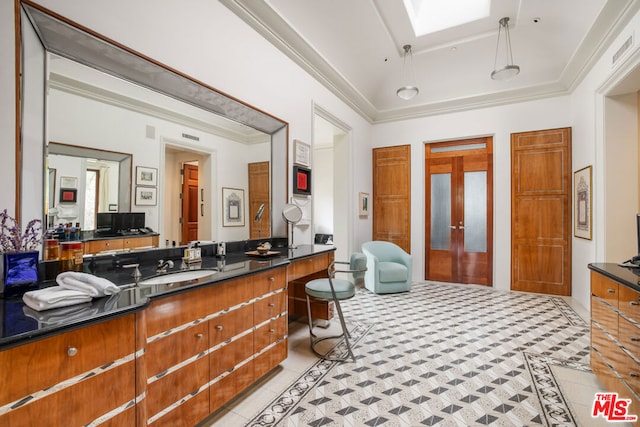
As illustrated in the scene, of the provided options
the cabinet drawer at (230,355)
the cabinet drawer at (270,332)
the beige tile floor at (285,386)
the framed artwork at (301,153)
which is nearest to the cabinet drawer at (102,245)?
the cabinet drawer at (230,355)

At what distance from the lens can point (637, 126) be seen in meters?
3.47

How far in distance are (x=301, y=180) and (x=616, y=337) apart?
3.09m

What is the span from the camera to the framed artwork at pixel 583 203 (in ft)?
13.0

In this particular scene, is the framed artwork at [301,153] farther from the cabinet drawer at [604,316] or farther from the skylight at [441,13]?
the cabinet drawer at [604,316]

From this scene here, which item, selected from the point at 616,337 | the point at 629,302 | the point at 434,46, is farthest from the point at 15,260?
the point at 434,46

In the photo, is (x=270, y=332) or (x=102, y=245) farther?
(x=270, y=332)

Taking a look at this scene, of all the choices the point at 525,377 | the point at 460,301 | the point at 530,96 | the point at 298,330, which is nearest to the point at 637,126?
the point at 530,96

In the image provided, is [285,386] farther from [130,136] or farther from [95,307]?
[130,136]

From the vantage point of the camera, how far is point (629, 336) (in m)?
1.72

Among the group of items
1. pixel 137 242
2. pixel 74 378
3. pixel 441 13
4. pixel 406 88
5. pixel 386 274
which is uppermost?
pixel 441 13

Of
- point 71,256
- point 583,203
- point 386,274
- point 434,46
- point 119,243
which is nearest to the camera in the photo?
point 71,256

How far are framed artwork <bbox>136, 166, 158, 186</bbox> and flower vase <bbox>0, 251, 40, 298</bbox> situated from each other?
928mm

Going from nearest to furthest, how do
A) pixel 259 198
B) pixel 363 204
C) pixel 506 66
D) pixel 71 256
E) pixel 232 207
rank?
1. pixel 71 256
2. pixel 232 207
3. pixel 259 198
4. pixel 506 66
5. pixel 363 204

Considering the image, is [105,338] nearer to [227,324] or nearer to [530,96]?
[227,324]
